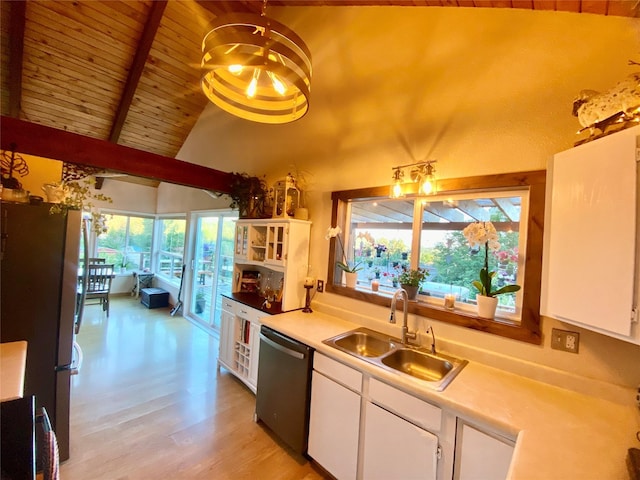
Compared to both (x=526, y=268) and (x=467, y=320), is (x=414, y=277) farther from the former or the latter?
(x=526, y=268)

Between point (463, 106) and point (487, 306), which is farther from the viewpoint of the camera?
point (463, 106)

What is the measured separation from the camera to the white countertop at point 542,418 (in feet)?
→ 3.09

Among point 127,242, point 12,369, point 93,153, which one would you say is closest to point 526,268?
point 12,369

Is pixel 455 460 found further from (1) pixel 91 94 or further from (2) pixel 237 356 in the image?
(1) pixel 91 94

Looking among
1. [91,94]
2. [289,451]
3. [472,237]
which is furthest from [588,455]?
[91,94]

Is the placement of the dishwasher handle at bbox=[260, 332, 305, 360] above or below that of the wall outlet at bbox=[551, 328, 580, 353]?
below

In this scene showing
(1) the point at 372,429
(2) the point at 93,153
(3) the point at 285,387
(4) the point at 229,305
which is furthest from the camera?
(4) the point at 229,305

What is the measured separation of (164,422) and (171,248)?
454 cm

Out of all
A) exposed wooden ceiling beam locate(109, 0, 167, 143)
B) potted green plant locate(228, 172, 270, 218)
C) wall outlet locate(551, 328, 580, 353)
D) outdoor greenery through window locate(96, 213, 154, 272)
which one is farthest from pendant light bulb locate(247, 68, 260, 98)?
outdoor greenery through window locate(96, 213, 154, 272)

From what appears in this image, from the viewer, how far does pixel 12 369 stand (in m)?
1.30

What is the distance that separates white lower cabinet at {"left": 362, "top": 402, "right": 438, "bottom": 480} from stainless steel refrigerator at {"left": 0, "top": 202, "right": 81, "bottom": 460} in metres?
2.05

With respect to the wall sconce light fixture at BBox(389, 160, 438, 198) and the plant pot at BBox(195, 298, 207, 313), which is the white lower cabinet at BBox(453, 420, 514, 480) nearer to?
the wall sconce light fixture at BBox(389, 160, 438, 198)

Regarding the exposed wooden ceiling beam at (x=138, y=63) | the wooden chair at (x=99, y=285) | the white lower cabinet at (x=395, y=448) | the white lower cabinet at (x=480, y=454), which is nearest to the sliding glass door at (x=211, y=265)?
the wooden chair at (x=99, y=285)

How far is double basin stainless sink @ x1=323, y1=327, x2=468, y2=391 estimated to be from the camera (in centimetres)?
173
